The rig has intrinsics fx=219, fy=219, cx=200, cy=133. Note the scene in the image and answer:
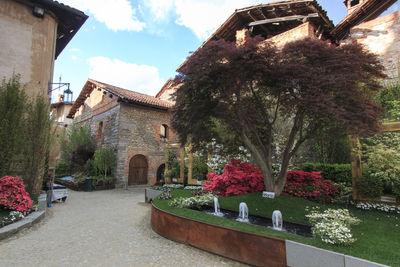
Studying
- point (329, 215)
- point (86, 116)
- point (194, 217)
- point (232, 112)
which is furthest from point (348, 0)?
point (86, 116)

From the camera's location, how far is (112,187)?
12.7m

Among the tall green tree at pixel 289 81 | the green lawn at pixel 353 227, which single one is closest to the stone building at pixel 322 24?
the tall green tree at pixel 289 81

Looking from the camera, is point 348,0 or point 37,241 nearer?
point 37,241

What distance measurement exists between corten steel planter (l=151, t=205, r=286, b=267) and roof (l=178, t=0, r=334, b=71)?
1089 cm

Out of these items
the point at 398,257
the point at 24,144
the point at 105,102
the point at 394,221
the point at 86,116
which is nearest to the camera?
the point at 398,257

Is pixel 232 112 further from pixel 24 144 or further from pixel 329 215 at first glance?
pixel 24 144

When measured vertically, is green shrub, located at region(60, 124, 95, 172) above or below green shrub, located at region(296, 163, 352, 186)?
above

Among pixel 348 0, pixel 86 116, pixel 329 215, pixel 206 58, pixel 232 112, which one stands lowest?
pixel 329 215

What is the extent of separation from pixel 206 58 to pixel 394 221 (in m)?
4.76

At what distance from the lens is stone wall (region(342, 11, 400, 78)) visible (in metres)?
10.0

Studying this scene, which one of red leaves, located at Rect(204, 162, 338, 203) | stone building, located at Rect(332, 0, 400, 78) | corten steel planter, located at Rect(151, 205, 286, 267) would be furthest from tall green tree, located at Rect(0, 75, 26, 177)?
stone building, located at Rect(332, 0, 400, 78)

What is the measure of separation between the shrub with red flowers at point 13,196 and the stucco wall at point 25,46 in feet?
11.2

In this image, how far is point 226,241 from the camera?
3.46 m

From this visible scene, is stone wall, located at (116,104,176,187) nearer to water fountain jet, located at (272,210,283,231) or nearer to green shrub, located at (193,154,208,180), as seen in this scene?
green shrub, located at (193,154,208,180)
